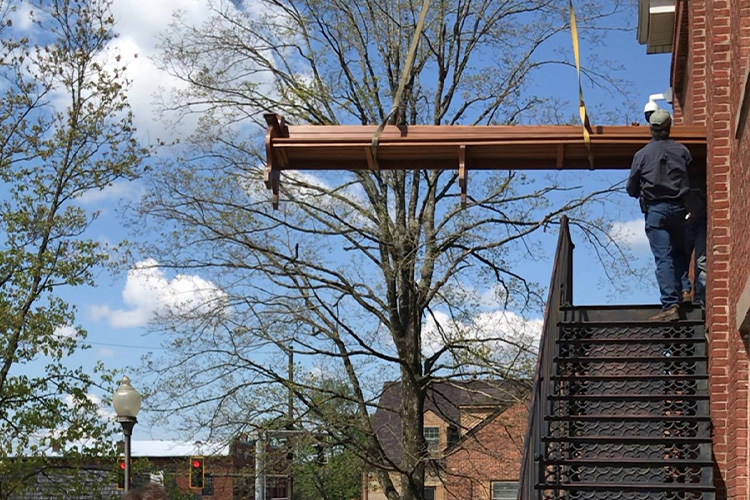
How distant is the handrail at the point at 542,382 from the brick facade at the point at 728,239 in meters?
1.39

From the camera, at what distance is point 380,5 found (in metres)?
23.5

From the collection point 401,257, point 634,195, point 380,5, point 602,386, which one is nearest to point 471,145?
point 634,195

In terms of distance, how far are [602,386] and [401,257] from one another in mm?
12491

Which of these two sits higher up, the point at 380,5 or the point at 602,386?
the point at 380,5

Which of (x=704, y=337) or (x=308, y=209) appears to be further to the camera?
(x=308, y=209)

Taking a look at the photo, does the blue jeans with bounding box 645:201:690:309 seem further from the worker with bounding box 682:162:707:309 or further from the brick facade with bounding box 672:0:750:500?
the brick facade with bounding box 672:0:750:500

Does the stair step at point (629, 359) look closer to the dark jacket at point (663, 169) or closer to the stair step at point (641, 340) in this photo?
the stair step at point (641, 340)

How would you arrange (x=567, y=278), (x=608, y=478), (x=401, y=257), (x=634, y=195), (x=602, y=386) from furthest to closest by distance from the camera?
(x=401, y=257) < (x=567, y=278) < (x=634, y=195) < (x=602, y=386) < (x=608, y=478)

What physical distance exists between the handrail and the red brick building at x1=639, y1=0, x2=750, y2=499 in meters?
1.39

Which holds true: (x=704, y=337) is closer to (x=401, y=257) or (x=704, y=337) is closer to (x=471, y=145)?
(x=471, y=145)

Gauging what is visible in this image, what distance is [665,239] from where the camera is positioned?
10.5 metres

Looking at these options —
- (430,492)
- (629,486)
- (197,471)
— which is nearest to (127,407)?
(197,471)

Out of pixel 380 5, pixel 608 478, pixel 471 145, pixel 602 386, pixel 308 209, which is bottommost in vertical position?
pixel 608 478

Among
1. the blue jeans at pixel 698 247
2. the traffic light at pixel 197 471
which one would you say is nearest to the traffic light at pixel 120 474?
the traffic light at pixel 197 471
